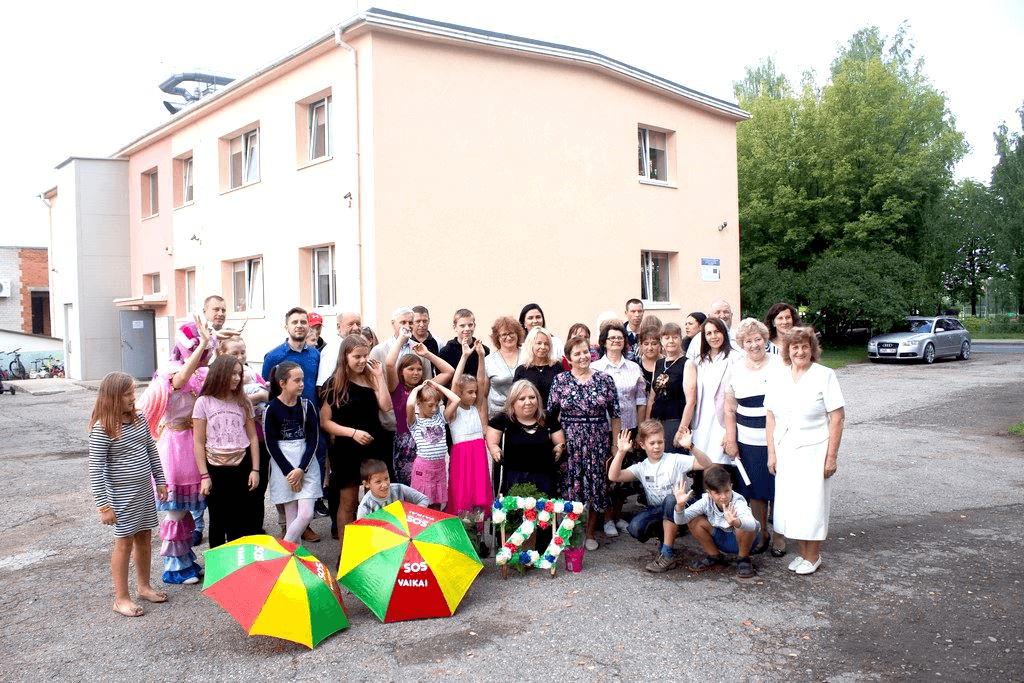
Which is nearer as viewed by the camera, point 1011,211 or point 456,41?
point 456,41

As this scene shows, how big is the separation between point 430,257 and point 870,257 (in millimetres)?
19319

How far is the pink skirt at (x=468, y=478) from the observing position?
6.10 metres

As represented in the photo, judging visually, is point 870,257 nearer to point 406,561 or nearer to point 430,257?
point 430,257

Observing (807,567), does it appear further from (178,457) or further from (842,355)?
(842,355)

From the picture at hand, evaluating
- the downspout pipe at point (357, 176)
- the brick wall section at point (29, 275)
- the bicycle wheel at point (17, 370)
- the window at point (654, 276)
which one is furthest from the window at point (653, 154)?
the brick wall section at point (29, 275)

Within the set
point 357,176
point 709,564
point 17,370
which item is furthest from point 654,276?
point 17,370

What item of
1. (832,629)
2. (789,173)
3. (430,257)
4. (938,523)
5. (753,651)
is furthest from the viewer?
(789,173)

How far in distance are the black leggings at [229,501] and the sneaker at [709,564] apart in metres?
3.18

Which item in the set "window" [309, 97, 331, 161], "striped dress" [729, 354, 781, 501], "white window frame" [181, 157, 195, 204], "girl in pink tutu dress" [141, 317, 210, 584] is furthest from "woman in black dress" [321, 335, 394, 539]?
"white window frame" [181, 157, 195, 204]

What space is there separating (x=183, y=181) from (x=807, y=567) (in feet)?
65.2

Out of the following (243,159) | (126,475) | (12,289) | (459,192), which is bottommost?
(126,475)

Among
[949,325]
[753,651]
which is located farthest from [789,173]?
[753,651]

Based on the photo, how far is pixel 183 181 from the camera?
20906 millimetres

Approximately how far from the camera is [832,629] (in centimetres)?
444
